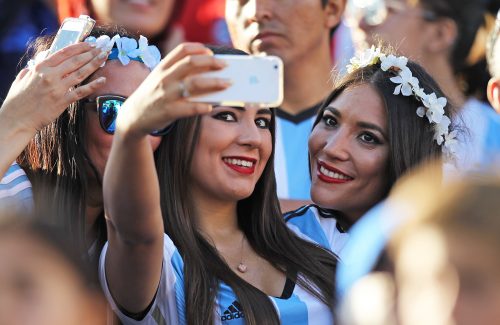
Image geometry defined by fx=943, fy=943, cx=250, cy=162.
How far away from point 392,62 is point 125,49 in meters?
1.08

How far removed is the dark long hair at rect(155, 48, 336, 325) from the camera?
8.80ft

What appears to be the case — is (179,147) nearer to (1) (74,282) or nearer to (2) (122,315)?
(2) (122,315)

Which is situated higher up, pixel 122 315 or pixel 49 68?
pixel 49 68

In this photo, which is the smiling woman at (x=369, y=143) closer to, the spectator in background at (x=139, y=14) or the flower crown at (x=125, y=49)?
the flower crown at (x=125, y=49)

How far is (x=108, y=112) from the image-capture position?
2904 mm

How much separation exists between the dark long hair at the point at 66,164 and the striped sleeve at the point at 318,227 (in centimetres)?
76

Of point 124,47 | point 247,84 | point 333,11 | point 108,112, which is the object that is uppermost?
point 247,84

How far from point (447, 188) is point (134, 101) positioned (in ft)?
3.18

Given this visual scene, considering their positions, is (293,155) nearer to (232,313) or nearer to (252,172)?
(252,172)

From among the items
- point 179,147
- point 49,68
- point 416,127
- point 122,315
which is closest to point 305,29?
point 416,127

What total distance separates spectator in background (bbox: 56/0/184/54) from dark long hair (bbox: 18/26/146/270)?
3.59 feet

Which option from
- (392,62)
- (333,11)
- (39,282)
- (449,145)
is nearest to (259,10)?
(333,11)

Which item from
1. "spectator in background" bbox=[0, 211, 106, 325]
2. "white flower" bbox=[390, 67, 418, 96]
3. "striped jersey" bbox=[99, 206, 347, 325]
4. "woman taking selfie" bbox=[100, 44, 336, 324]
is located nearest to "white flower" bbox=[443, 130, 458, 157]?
"white flower" bbox=[390, 67, 418, 96]

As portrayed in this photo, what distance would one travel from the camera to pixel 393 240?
39.2 inches
